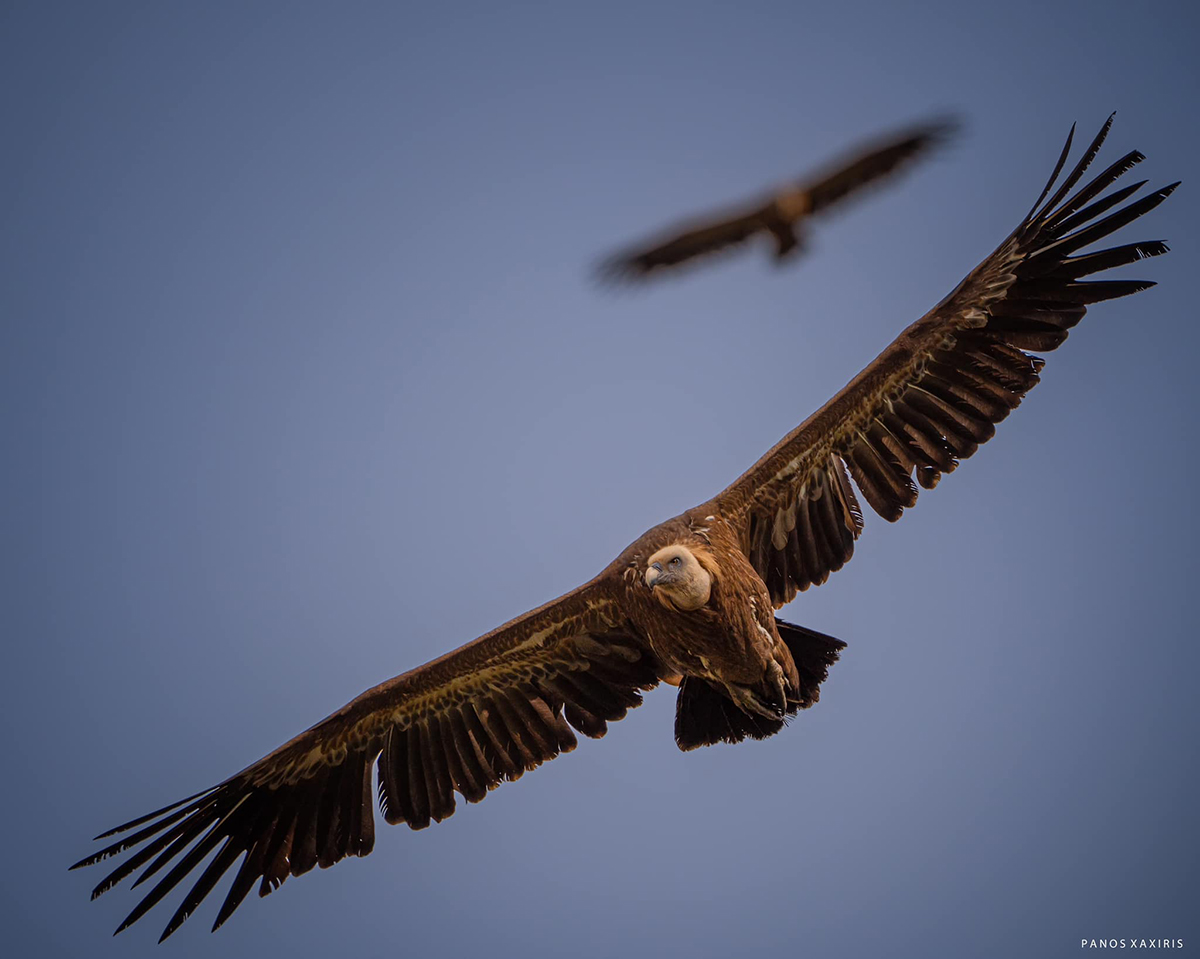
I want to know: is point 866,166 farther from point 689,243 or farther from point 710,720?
point 710,720

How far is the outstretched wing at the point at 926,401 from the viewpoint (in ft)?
25.2

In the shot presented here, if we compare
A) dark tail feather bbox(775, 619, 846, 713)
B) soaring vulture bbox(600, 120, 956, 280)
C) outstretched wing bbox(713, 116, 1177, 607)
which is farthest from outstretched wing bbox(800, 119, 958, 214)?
dark tail feather bbox(775, 619, 846, 713)

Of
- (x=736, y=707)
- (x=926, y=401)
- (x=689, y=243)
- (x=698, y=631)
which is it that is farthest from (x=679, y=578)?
(x=689, y=243)

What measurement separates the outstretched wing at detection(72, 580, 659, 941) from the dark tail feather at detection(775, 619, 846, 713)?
1.07 meters

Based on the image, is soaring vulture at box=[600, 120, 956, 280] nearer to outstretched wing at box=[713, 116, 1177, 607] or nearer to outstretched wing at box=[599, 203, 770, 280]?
outstretched wing at box=[599, 203, 770, 280]

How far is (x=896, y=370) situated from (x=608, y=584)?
2.58m

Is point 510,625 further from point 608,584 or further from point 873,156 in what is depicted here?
point 873,156

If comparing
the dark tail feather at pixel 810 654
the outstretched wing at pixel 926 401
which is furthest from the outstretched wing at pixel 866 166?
the dark tail feather at pixel 810 654

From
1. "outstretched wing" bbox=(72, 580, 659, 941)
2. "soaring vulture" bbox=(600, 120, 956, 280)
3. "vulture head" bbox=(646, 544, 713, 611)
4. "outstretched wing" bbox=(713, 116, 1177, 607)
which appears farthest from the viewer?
"soaring vulture" bbox=(600, 120, 956, 280)

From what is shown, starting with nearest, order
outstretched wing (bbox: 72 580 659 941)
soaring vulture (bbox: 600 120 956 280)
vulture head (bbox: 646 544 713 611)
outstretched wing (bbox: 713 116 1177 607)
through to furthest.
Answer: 1. vulture head (bbox: 646 544 713 611)
2. outstretched wing (bbox: 713 116 1177 607)
3. outstretched wing (bbox: 72 580 659 941)
4. soaring vulture (bbox: 600 120 956 280)

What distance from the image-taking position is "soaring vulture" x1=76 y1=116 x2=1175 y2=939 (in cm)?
753

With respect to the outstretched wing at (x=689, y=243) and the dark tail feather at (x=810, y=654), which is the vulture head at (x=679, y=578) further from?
the outstretched wing at (x=689, y=243)

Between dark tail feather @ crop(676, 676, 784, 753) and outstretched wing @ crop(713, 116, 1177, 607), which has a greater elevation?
outstretched wing @ crop(713, 116, 1177, 607)

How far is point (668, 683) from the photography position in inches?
330
